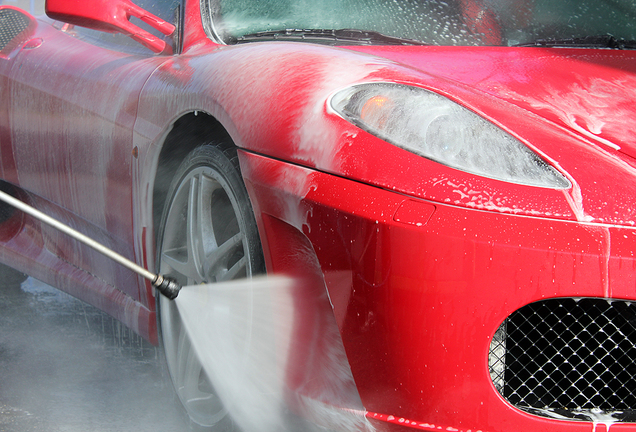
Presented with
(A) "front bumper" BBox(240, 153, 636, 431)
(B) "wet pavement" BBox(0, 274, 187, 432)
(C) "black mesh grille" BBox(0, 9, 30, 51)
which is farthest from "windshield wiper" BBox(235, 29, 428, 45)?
(C) "black mesh grille" BBox(0, 9, 30, 51)

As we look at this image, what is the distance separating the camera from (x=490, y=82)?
70.1 inches

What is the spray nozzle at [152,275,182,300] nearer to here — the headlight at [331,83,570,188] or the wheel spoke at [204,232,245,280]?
the wheel spoke at [204,232,245,280]

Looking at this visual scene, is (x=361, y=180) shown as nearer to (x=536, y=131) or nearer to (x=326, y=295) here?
(x=326, y=295)

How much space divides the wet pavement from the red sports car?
0.28m

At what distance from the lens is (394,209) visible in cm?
123

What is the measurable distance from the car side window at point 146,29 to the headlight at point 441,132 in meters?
1.03

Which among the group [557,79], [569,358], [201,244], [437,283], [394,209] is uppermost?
[557,79]

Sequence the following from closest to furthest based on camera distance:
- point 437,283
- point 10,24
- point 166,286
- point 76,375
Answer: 1. point 437,283
2. point 166,286
3. point 76,375
4. point 10,24

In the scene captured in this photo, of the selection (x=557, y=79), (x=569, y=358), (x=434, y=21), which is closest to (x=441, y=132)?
(x=569, y=358)

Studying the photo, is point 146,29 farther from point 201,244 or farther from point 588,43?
point 588,43

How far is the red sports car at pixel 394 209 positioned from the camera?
121cm

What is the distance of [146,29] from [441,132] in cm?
155

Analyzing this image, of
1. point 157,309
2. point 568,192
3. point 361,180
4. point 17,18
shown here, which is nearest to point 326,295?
point 361,180

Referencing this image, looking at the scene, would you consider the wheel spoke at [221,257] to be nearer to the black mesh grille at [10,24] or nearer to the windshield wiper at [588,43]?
the windshield wiper at [588,43]
